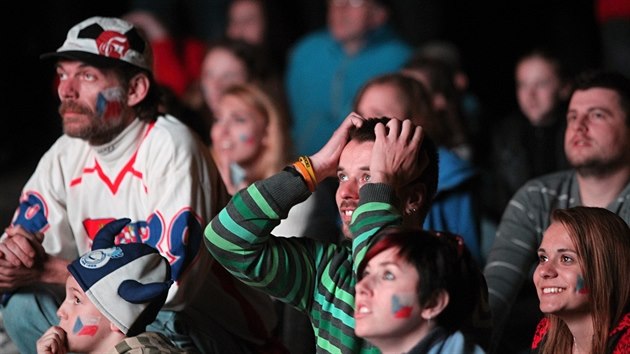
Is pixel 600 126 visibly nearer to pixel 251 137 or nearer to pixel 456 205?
pixel 456 205

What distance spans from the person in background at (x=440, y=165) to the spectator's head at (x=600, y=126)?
22.7 inches

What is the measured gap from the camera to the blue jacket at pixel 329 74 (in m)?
7.02

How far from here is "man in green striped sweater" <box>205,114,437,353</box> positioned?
354 cm

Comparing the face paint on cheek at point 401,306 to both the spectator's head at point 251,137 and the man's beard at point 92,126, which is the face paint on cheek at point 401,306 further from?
the spectator's head at point 251,137

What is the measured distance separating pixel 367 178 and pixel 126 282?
30.8 inches

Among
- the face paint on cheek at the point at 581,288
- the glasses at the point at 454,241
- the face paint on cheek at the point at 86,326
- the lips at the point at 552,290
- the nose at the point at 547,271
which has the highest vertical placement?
the glasses at the point at 454,241

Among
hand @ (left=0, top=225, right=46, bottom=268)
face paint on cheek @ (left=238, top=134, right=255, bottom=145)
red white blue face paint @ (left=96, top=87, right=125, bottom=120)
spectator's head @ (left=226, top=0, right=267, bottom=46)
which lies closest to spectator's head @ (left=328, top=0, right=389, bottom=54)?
spectator's head @ (left=226, top=0, right=267, bottom=46)

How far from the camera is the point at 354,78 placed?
23.2ft

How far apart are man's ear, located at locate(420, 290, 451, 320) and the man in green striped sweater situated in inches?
11.4

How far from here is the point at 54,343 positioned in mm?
3715

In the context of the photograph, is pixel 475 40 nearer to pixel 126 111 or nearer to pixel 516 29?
pixel 516 29

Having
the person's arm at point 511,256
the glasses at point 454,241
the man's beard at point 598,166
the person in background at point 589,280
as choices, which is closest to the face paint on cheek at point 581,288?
the person in background at point 589,280

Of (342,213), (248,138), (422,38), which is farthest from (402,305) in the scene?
(422,38)

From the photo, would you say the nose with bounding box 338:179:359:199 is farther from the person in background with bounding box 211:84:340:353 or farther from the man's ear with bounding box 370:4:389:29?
the man's ear with bounding box 370:4:389:29
